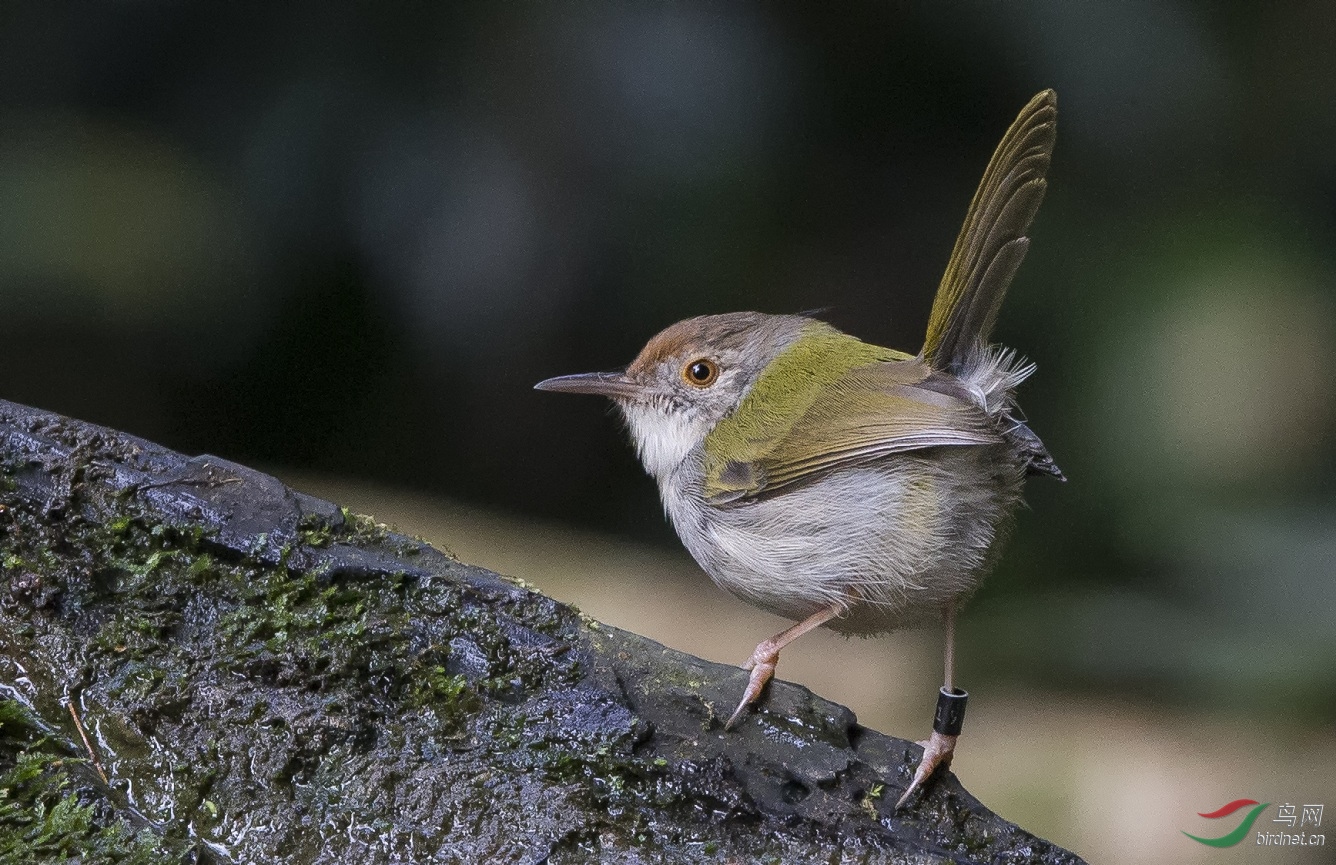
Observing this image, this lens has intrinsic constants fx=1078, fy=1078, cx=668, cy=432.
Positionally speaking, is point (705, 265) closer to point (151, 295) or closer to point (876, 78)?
point (876, 78)

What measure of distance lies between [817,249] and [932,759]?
10.8 feet

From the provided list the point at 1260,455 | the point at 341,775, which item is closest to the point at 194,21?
the point at 341,775

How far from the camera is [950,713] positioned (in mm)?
2438

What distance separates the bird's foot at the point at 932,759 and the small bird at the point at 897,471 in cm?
11

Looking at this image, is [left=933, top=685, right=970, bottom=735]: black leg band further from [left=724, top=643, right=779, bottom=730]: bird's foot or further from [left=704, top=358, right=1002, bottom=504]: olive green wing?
[left=704, top=358, right=1002, bottom=504]: olive green wing

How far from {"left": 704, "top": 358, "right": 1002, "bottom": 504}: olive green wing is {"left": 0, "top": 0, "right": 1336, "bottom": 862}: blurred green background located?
1.85 metres

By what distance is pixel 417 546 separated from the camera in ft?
8.40

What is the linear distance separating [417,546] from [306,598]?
304 mm

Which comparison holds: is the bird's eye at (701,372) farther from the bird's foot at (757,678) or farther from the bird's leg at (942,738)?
the bird's leg at (942,738)

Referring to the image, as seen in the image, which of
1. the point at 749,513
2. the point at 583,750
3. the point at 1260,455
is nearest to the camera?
the point at 583,750

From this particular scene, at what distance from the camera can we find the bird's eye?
316 cm

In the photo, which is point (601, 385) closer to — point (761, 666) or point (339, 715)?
point (761, 666)

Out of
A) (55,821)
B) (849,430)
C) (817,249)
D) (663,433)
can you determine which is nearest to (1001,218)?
(849,430)

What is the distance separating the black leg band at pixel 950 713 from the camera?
7.77 feet
